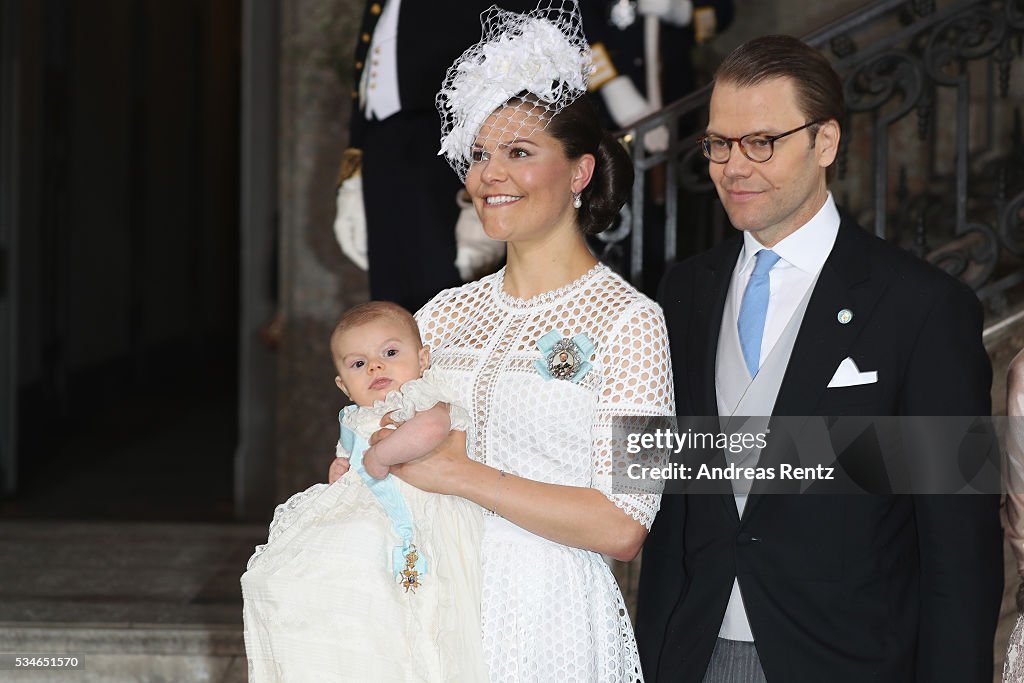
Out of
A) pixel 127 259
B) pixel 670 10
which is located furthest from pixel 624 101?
pixel 127 259

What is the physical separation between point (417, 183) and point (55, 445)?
5.54 metres

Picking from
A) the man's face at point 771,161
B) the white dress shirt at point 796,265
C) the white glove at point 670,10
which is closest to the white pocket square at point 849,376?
the white dress shirt at point 796,265

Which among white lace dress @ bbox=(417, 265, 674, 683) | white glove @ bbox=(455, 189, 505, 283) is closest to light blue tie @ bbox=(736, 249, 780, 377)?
white lace dress @ bbox=(417, 265, 674, 683)

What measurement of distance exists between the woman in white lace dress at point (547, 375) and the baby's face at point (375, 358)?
0.24ft

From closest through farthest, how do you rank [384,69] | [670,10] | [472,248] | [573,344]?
[573,344] < [472,248] < [384,69] < [670,10]

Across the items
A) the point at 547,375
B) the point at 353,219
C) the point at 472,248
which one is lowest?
the point at 547,375

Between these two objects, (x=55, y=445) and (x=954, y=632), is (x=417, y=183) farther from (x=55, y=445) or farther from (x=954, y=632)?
(x=55, y=445)

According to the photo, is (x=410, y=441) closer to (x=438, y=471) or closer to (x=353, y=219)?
(x=438, y=471)

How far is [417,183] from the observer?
3645 millimetres

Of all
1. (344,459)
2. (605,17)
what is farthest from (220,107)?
(344,459)

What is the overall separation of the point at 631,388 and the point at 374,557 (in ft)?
1.66

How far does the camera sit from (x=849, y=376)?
2035 mm

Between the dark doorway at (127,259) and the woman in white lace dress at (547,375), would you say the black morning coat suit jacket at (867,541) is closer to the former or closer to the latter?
the woman in white lace dress at (547,375)

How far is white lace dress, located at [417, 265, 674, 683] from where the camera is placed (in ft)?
6.84
